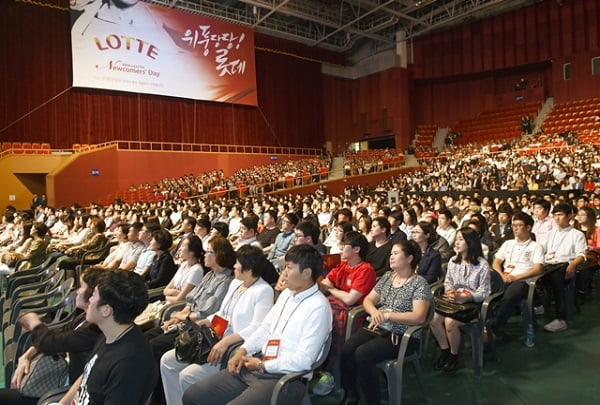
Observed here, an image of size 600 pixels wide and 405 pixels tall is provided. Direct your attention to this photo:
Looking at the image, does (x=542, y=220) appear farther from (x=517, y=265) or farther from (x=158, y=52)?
(x=158, y=52)

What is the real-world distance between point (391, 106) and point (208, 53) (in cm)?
953

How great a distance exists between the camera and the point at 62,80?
1722 cm

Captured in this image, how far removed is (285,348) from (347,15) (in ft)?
73.7

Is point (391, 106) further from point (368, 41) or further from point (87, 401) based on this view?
point (87, 401)

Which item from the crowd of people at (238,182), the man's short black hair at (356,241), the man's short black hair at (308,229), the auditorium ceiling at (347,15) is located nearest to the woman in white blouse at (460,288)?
the man's short black hair at (356,241)

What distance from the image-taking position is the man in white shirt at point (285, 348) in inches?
81.2

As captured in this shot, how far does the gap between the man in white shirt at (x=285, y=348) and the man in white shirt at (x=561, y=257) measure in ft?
7.79

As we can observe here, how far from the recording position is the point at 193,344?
7.61ft

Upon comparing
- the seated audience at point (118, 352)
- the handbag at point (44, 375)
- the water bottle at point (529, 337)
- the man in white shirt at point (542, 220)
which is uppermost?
the man in white shirt at point (542, 220)

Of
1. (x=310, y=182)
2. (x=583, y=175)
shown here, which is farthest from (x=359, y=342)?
(x=310, y=182)

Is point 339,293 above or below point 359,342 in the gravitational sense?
above

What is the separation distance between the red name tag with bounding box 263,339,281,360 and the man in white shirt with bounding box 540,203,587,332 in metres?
2.52

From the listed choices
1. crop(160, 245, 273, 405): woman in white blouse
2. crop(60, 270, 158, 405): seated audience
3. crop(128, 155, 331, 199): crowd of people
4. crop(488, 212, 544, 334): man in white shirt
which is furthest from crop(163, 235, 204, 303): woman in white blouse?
crop(128, 155, 331, 199): crowd of people

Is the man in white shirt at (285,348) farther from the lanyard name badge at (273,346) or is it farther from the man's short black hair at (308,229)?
the man's short black hair at (308,229)
